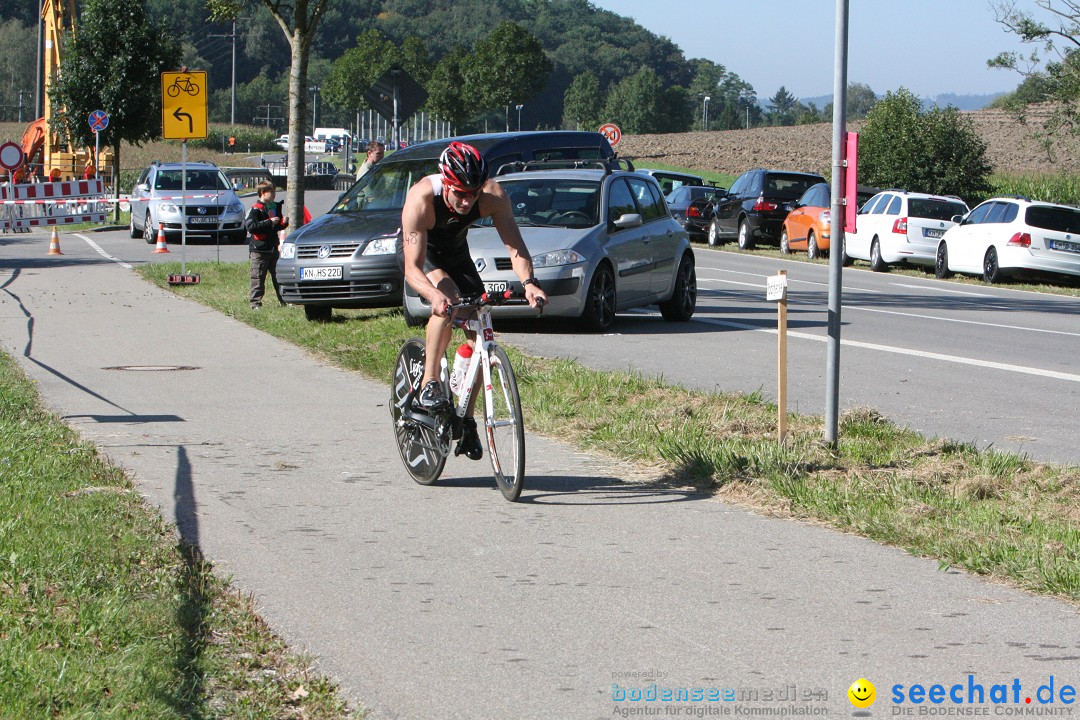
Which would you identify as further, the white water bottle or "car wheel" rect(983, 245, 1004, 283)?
"car wheel" rect(983, 245, 1004, 283)

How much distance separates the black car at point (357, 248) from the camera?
16.1m

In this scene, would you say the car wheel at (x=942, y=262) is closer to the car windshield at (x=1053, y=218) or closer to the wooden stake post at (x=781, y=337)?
the car windshield at (x=1053, y=218)

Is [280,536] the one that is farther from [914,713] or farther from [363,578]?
[914,713]

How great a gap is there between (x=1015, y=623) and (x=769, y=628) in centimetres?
88

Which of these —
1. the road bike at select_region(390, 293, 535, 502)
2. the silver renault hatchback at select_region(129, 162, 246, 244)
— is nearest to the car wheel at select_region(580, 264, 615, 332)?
the road bike at select_region(390, 293, 535, 502)

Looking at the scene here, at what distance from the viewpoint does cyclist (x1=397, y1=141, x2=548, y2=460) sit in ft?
23.4

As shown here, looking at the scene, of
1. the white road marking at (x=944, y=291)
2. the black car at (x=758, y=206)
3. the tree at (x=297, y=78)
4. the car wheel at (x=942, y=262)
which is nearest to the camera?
the tree at (x=297, y=78)

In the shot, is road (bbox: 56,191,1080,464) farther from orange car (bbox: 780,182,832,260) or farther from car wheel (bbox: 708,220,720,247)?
car wheel (bbox: 708,220,720,247)

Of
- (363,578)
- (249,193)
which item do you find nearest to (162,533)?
(363,578)

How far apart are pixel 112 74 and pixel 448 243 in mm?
45696

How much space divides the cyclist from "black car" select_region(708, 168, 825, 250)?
28118 mm

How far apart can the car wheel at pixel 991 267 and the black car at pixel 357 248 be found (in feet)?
36.0

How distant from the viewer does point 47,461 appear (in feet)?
26.0

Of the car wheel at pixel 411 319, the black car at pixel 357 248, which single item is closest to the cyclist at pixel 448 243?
the car wheel at pixel 411 319
